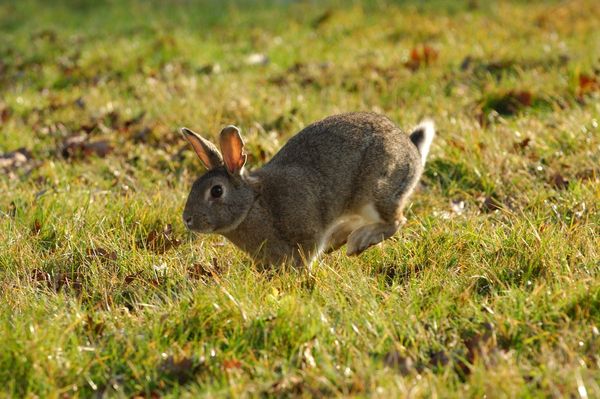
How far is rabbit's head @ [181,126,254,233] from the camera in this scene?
4.84 metres

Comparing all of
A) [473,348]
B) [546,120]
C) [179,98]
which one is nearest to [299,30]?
[179,98]

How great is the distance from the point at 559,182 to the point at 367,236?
5.37ft

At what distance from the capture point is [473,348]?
373cm

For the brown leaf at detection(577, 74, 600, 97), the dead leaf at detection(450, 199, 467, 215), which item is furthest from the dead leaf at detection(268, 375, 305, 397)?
the brown leaf at detection(577, 74, 600, 97)

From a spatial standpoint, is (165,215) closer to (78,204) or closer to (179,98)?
(78,204)

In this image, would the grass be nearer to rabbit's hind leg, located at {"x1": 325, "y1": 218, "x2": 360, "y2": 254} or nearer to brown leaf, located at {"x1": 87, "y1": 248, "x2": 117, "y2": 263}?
brown leaf, located at {"x1": 87, "y1": 248, "x2": 117, "y2": 263}

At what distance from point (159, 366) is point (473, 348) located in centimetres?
138

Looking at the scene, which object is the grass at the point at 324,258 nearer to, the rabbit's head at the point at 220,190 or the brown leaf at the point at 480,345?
the brown leaf at the point at 480,345

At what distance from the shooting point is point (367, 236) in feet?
17.0

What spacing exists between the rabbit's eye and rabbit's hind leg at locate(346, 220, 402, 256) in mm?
847

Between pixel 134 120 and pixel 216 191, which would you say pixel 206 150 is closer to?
pixel 216 191

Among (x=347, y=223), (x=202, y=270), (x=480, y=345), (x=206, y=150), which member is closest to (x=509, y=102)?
(x=347, y=223)

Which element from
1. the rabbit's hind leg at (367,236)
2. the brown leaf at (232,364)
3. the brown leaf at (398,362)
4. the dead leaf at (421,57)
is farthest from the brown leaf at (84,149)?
the brown leaf at (398,362)

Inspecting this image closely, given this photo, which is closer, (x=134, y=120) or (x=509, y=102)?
(x=509, y=102)
